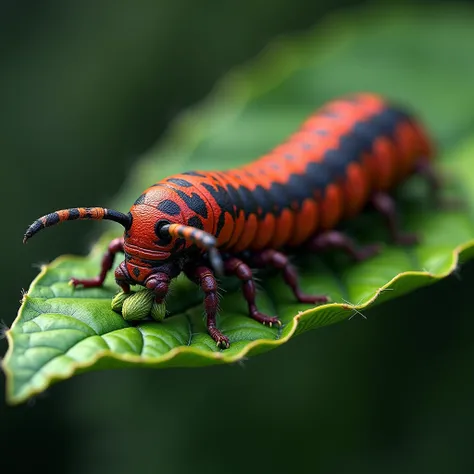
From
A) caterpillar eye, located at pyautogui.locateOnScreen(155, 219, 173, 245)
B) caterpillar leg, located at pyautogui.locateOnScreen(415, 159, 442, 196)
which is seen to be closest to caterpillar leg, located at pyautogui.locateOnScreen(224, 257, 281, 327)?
caterpillar eye, located at pyautogui.locateOnScreen(155, 219, 173, 245)

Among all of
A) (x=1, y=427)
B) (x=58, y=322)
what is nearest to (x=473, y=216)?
(x=58, y=322)

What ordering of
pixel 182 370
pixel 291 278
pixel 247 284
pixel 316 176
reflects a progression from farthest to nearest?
pixel 182 370, pixel 316 176, pixel 291 278, pixel 247 284

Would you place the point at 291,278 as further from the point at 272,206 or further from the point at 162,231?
the point at 162,231

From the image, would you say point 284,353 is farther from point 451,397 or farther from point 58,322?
point 58,322

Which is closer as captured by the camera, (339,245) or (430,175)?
(339,245)

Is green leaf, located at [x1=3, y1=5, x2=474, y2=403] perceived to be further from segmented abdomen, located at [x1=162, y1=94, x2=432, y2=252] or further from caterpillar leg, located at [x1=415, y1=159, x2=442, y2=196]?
segmented abdomen, located at [x1=162, y1=94, x2=432, y2=252]

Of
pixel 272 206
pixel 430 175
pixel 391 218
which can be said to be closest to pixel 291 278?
pixel 272 206

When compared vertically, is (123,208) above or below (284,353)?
above
